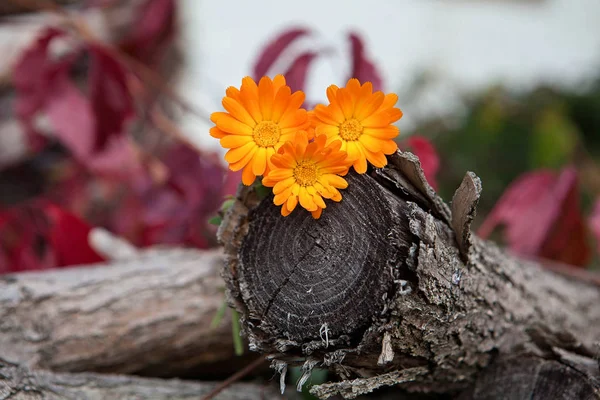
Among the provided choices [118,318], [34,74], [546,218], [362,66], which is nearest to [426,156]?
[362,66]

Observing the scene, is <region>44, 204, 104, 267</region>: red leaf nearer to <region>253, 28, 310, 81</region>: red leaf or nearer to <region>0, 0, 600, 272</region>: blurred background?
<region>0, 0, 600, 272</region>: blurred background

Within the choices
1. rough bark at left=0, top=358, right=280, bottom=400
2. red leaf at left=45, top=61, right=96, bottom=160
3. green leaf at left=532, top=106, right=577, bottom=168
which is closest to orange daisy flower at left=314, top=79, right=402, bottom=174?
rough bark at left=0, top=358, right=280, bottom=400

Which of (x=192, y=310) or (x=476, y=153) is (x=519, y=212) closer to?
(x=192, y=310)

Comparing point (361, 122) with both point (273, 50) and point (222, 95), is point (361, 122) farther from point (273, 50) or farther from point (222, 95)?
point (222, 95)

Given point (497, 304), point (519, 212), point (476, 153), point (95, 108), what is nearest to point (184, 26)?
point (476, 153)

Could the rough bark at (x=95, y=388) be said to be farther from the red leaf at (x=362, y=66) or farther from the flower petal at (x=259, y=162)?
the red leaf at (x=362, y=66)

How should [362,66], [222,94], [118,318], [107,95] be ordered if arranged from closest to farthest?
[118,318] → [362,66] → [107,95] → [222,94]

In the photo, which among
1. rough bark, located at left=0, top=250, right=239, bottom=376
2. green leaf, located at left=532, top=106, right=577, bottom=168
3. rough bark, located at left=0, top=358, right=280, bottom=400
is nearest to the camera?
rough bark, located at left=0, top=358, right=280, bottom=400
